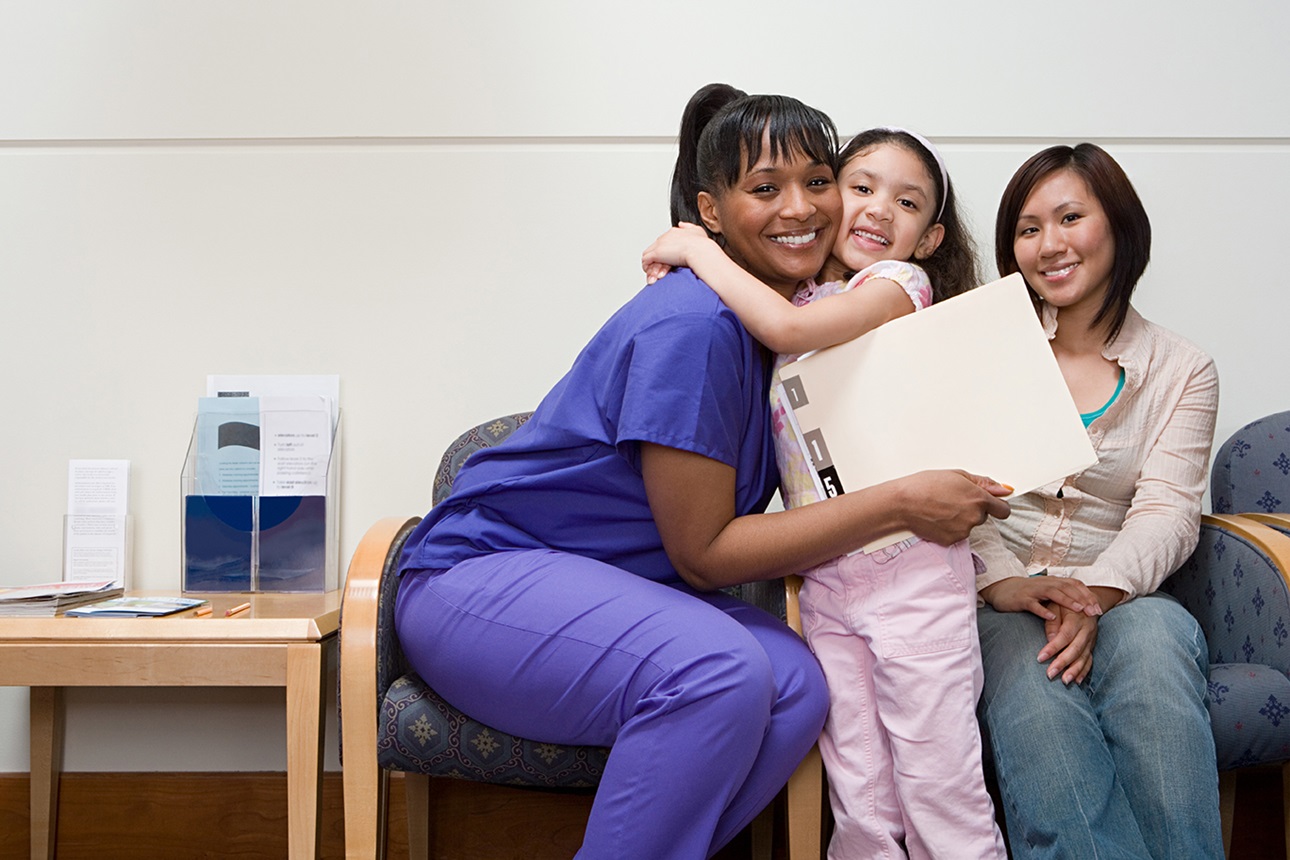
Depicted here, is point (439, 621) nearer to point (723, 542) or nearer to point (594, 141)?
point (723, 542)

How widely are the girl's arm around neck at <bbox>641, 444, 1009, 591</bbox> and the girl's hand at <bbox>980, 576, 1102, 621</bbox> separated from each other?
0.68 feet

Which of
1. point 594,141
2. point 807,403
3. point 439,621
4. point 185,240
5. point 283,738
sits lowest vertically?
point 283,738

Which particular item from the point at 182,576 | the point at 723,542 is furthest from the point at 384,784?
the point at 182,576

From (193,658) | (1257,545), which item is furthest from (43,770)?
(1257,545)

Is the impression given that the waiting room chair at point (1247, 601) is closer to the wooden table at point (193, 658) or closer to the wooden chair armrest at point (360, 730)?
the wooden chair armrest at point (360, 730)

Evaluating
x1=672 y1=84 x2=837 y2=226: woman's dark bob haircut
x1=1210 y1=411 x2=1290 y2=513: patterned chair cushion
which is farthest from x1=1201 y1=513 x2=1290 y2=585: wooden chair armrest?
x1=672 y1=84 x2=837 y2=226: woman's dark bob haircut

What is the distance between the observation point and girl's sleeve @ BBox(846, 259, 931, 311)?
152 cm

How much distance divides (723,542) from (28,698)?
1762 millimetres

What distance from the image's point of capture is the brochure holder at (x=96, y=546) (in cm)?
220

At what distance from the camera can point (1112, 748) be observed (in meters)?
1.40

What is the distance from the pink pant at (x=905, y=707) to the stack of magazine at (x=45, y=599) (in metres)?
1.40

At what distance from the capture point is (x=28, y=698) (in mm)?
2229

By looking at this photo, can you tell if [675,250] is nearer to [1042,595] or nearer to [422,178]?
[1042,595]

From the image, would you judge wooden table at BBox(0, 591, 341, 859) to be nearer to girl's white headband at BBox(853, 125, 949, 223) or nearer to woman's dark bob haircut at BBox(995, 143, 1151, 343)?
girl's white headband at BBox(853, 125, 949, 223)
